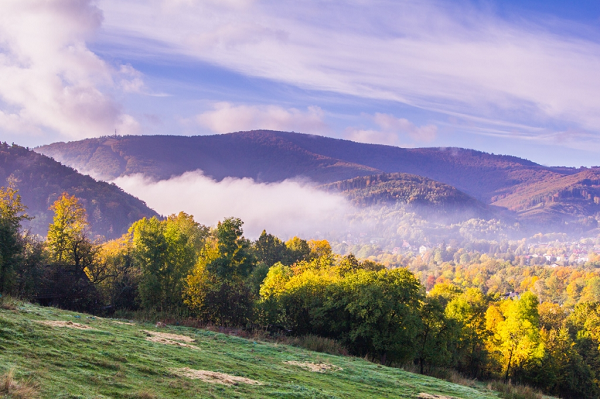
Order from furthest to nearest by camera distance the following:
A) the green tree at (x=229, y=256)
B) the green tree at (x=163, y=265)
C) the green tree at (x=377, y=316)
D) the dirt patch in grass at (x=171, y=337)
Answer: the green tree at (x=229, y=256), the green tree at (x=163, y=265), the green tree at (x=377, y=316), the dirt patch in grass at (x=171, y=337)

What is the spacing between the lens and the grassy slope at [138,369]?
9812mm

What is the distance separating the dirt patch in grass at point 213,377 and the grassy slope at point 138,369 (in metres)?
0.35

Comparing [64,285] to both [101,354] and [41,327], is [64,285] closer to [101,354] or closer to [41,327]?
[41,327]

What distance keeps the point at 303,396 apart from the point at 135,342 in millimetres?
7374

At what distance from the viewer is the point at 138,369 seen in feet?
39.6

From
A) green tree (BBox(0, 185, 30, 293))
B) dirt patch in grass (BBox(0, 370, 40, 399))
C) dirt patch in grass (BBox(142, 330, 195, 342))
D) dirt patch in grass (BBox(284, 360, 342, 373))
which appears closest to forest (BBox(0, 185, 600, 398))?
green tree (BBox(0, 185, 30, 293))

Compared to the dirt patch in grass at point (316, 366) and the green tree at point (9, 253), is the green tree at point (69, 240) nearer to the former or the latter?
the green tree at point (9, 253)

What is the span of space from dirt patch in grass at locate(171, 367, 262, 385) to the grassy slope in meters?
0.35

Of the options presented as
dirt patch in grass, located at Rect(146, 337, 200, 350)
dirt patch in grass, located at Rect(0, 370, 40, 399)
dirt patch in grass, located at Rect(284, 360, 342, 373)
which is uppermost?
dirt patch in grass, located at Rect(0, 370, 40, 399)

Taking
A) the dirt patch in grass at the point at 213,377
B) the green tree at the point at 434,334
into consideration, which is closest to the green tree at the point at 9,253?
the dirt patch in grass at the point at 213,377

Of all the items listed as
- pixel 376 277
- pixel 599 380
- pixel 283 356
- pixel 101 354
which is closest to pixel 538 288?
pixel 599 380

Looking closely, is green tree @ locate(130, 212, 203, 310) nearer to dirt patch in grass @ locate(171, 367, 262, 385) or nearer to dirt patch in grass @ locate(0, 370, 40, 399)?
dirt patch in grass @ locate(171, 367, 262, 385)

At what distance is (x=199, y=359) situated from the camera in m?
15.6

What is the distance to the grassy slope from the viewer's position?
981cm
